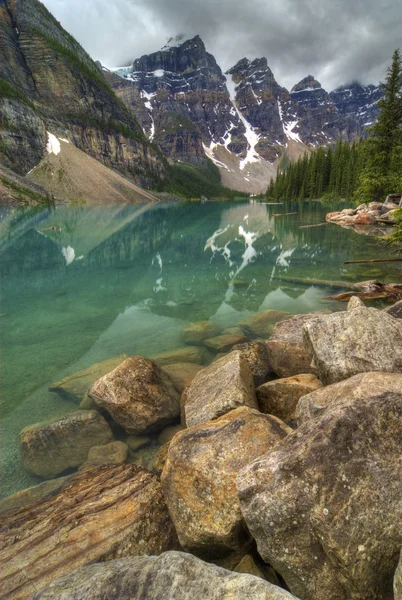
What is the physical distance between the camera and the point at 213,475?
456cm

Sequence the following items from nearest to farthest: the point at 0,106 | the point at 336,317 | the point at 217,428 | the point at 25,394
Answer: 1. the point at 217,428
2. the point at 336,317
3. the point at 25,394
4. the point at 0,106

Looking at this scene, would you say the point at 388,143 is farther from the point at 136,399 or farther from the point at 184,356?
the point at 136,399

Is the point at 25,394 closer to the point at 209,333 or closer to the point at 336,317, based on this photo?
the point at 209,333

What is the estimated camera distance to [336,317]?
6.55 m

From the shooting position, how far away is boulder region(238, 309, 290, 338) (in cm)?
1383

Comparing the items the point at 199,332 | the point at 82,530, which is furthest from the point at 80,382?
the point at 82,530

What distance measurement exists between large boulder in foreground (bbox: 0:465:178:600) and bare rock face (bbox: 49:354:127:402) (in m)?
4.55

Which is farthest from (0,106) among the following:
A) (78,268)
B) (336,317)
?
(336,317)

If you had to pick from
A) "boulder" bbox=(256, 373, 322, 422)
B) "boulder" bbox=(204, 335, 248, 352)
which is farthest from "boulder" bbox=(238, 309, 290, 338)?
"boulder" bbox=(256, 373, 322, 422)

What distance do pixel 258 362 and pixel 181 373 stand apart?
2.85 meters

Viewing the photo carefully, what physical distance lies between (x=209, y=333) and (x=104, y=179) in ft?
558

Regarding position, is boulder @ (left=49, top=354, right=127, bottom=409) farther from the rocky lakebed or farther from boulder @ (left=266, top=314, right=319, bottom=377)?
boulder @ (left=266, top=314, right=319, bottom=377)

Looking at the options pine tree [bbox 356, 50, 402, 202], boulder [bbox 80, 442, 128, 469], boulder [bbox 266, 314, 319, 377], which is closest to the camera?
boulder [bbox 80, 442, 128, 469]

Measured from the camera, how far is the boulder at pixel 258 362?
9.02 meters
